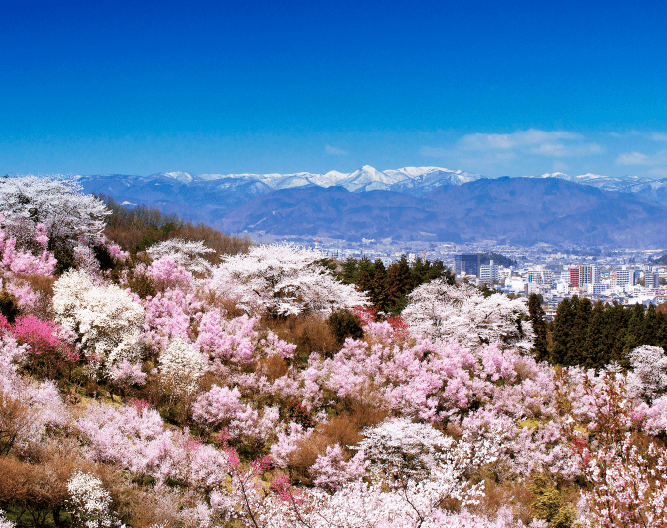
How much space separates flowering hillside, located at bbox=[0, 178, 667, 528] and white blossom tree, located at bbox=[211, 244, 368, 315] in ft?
0.28

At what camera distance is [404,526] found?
20.3 ft

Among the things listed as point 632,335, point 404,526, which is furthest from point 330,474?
point 632,335

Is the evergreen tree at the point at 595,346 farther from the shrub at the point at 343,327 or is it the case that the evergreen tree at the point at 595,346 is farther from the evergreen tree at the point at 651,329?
the shrub at the point at 343,327

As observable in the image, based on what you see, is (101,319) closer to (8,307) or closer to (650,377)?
(8,307)

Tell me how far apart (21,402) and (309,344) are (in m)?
8.89

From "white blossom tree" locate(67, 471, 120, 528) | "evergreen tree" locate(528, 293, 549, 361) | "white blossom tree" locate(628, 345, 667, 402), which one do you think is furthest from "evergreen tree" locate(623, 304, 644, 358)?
"white blossom tree" locate(67, 471, 120, 528)

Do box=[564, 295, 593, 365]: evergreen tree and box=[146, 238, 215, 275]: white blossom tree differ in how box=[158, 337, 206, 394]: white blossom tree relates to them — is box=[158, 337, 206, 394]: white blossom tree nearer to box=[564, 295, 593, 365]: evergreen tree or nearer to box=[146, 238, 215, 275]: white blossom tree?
box=[146, 238, 215, 275]: white blossom tree

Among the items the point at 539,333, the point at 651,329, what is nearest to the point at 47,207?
the point at 539,333

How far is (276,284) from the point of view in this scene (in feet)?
59.2

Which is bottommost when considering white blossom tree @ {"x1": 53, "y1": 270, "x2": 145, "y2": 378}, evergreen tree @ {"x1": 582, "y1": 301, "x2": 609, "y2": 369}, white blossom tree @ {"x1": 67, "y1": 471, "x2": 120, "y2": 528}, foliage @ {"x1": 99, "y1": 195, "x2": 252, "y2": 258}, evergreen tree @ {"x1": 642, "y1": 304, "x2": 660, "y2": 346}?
evergreen tree @ {"x1": 582, "y1": 301, "x2": 609, "y2": 369}

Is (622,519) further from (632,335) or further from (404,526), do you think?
(632,335)

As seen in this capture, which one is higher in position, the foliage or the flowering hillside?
the foliage

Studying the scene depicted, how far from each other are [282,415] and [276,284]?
23.5 feet

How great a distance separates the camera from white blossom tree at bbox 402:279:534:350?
734 inches
